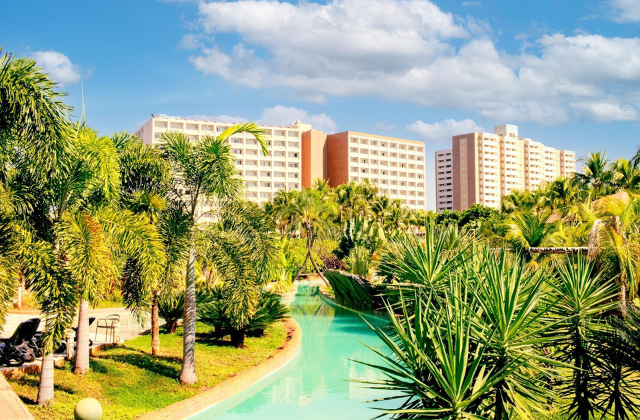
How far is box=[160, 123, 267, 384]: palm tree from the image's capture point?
11859 millimetres

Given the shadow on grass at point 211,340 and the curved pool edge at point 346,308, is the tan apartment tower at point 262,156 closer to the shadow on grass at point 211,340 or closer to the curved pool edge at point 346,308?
the curved pool edge at point 346,308

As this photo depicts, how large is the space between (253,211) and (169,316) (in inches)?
281

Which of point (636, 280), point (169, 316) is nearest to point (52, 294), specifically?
point (169, 316)

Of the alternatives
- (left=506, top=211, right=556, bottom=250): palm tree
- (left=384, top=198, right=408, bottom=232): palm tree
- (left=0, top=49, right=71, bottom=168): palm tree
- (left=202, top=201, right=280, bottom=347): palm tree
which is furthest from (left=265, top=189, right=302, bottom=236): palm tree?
(left=0, top=49, right=71, bottom=168): palm tree

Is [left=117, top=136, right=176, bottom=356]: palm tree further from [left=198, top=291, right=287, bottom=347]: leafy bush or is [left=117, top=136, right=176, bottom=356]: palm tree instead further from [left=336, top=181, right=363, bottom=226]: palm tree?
[left=336, top=181, right=363, bottom=226]: palm tree

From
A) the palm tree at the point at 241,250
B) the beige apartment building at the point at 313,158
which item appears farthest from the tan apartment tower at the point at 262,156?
the palm tree at the point at 241,250

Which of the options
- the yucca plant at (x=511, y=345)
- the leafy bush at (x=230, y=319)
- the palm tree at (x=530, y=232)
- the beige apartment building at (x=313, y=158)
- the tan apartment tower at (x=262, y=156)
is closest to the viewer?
the yucca plant at (x=511, y=345)

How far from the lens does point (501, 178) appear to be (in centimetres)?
14125

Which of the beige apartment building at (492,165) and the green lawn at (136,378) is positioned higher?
the beige apartment building at (492,165)

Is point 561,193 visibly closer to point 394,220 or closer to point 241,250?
point 394,220

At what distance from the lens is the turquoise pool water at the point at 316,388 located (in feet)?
39.3

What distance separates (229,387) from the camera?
12648 millimetres

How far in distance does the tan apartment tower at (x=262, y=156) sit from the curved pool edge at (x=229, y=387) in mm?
75622

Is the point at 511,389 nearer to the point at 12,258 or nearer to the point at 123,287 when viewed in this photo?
the point at 12,258
